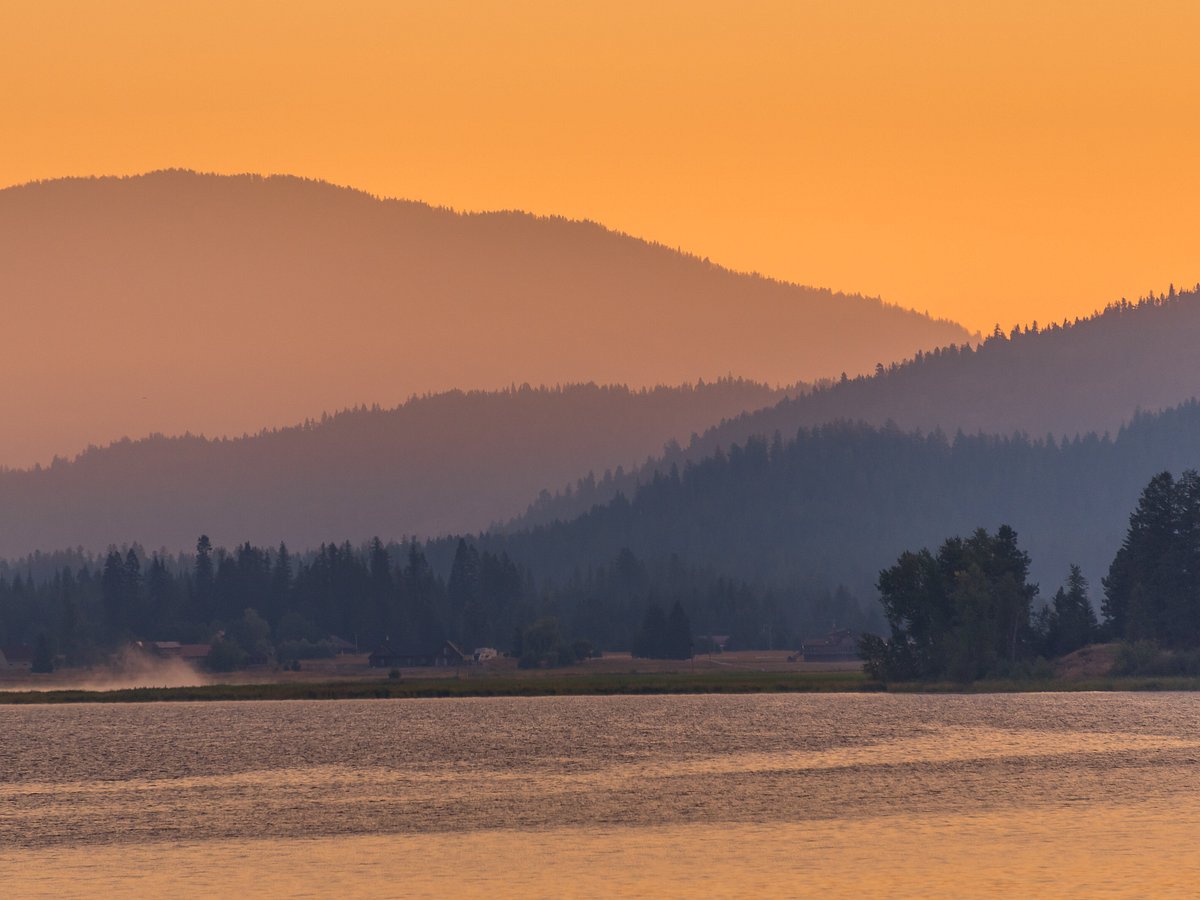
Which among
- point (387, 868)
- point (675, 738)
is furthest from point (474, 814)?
point (675, 738)

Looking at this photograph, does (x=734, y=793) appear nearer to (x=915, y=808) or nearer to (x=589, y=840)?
(x=915, y=808)

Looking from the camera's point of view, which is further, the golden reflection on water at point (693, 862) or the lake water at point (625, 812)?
the lake water at point (625, 812)

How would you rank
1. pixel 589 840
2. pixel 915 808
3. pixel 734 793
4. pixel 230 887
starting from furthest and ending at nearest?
pixel 734 793 → pixel 915 808 → pixel 589 840 → pixel 230 887

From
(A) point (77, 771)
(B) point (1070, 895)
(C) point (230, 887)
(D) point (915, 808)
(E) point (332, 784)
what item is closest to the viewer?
(B) point (1070, 895)

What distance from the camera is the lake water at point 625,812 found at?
255ft

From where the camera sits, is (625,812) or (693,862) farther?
(625,812)

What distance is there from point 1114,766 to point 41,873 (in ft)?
213

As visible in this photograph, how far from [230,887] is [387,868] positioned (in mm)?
7143

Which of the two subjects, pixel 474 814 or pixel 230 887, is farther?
pixel 474 814

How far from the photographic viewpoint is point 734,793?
108875 mm

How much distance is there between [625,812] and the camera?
100188 millimetres

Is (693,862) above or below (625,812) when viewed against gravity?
below

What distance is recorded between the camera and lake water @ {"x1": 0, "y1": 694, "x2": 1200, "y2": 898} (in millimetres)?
77625

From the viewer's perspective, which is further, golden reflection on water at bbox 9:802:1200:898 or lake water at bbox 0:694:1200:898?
lake water at bbox 0:694:1200:898
